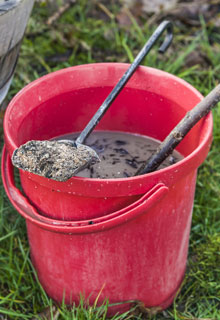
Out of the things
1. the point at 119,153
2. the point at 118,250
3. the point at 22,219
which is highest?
the point at 119,153

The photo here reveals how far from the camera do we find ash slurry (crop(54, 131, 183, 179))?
1651mm

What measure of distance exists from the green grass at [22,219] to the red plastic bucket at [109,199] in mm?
87

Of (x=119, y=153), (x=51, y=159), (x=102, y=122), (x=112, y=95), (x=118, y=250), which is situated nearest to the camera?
(x=51, y=159)

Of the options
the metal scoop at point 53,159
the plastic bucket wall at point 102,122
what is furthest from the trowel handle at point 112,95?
the metal scoop at point 53,159

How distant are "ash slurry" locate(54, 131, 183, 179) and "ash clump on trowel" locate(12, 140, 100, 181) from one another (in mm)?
295

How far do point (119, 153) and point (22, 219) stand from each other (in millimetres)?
554

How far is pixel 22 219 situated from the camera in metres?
2.04

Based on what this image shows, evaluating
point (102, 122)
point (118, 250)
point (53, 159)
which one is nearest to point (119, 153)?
point (102, 122)

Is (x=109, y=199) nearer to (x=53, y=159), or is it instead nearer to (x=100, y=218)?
(x=100, y=218)

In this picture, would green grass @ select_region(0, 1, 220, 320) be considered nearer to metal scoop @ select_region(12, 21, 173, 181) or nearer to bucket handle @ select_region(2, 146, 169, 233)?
bucket handle @ select_region(2, 146, 169, 233)

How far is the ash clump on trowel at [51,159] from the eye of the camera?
1274mm

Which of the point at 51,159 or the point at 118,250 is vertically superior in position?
the point at 51,159

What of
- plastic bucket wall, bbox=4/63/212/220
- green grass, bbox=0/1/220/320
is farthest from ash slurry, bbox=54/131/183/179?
green grass, bbox=0/1/220/320

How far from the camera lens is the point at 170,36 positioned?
1.90 metres
